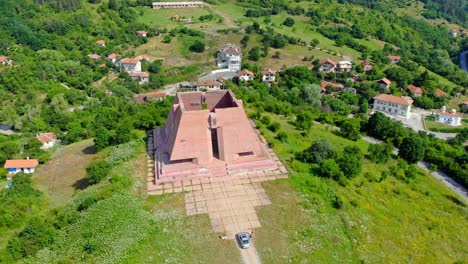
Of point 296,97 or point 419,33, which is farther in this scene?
point 419,33

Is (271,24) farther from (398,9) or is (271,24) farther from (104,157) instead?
(104,157)

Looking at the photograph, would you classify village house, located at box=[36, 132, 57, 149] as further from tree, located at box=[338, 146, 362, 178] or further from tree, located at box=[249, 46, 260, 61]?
tree, located at box=[249, 46, 260, 61]

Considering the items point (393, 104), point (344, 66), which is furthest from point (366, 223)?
point (344, 66)

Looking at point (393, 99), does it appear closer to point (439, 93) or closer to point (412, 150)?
point (439, 93)

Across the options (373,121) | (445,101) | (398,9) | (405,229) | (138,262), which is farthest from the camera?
(398,9)

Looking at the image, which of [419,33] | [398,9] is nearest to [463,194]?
[419,33]
